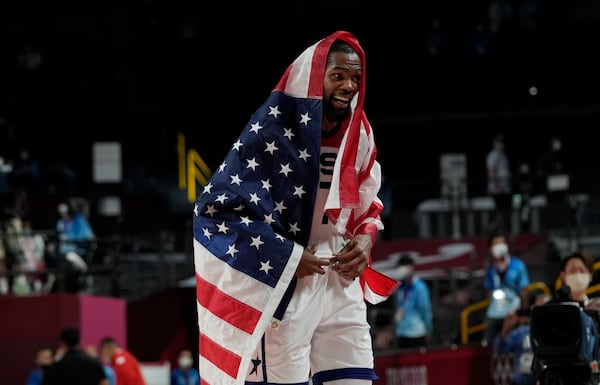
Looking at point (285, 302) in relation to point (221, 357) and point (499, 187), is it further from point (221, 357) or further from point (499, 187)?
point (499, 187)

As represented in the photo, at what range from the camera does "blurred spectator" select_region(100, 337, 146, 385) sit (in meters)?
15.4

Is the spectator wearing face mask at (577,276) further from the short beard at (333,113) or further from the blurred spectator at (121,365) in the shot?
the blurred spectator at (121,365)

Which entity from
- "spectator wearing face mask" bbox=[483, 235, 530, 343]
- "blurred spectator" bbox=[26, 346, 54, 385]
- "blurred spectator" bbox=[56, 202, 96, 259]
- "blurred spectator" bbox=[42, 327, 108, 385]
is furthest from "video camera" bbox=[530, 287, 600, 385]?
"blurred spectator" bbox=[56, 202, 96, 259]

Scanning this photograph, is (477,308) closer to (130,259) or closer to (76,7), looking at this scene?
(130,259)

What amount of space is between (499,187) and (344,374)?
53.8 ft

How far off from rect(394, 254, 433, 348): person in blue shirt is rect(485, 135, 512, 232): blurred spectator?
5.34 meters

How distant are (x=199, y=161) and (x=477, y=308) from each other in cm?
1140

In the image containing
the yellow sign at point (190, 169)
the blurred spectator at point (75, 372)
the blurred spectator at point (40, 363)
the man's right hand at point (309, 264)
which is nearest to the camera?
the man's right hand at point (309, 264)

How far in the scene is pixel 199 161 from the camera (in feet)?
88.4

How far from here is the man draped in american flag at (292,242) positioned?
625 cm

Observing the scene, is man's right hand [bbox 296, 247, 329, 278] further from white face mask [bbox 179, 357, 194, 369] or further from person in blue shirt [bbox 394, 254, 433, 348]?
white face mask [bbox 179, 357, 194, 369]

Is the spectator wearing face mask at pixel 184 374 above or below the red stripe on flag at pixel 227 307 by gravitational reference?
below

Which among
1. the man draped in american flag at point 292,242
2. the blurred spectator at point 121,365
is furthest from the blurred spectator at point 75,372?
the man draped in american flag at point 292,242

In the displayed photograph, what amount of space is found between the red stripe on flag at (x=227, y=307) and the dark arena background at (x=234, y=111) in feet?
43.9
